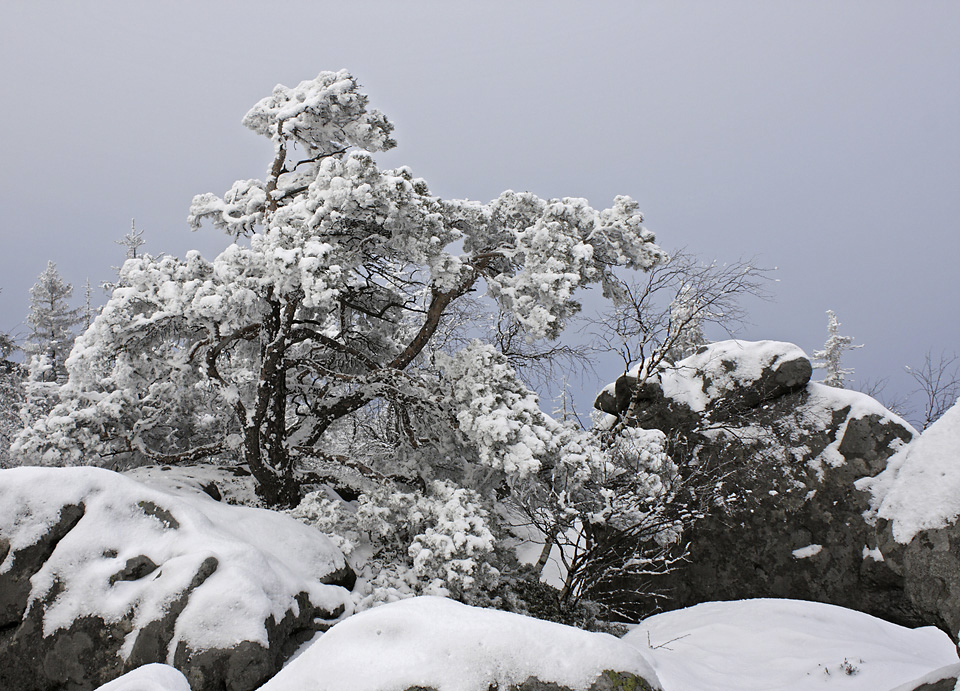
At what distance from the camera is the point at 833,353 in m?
29.0

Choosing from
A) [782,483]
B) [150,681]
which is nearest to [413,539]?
[150,681]

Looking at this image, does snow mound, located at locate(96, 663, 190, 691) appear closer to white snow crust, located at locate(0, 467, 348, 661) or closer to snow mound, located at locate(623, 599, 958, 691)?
white snow crust, located at locate(0, 467, 348, 661)

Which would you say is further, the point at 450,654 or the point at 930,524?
the point at 930,524

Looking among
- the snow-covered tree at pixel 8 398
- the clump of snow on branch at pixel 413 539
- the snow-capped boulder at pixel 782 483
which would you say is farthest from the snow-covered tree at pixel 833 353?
the snow-covered tree at pixel 8 398

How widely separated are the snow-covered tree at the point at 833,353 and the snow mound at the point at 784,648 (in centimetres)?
2362

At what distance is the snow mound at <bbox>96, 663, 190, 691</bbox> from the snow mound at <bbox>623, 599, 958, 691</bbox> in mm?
3932

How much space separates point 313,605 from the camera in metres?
6.63

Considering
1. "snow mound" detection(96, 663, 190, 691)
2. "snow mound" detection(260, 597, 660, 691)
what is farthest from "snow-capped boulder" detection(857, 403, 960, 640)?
"snow mound" detection(96, 663, 190, 691)

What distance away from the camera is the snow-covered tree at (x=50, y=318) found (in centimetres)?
2338

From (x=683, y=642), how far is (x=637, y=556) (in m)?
2.60

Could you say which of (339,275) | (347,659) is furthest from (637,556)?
(347,659)

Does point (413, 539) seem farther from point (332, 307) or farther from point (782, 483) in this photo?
point (782, 483)

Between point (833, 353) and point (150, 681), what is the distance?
108 feet

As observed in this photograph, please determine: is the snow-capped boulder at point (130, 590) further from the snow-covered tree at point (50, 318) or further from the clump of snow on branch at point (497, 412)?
the snow-covered tree at point (50, 318)
